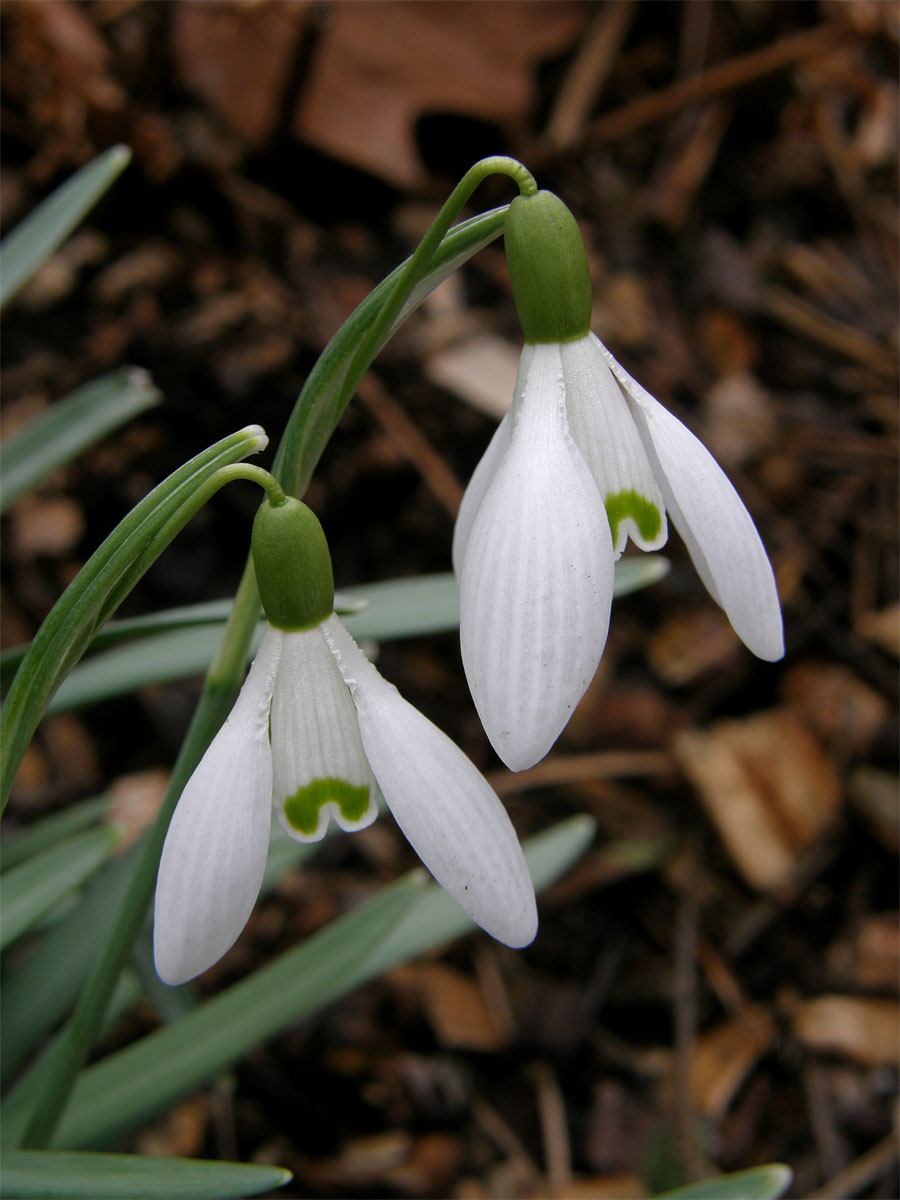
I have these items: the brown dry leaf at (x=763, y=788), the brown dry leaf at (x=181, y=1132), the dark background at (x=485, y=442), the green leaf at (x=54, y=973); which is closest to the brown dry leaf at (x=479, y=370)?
the dark background at (x=485, y=442)

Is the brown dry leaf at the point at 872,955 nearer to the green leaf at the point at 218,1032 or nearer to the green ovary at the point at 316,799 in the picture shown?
the green leaf at the point at 218,1032

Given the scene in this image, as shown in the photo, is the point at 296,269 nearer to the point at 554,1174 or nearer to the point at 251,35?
the point at 251,35

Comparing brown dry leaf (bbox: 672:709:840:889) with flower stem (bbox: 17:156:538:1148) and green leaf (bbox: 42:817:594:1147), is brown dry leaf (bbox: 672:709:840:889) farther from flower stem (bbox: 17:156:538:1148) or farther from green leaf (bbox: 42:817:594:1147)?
flower stem (bbox: 17:156:538:1148)

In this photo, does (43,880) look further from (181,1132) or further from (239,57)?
(239,57)

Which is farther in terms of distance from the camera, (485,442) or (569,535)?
(485,442)

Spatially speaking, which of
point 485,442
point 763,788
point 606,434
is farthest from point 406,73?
point 606,434

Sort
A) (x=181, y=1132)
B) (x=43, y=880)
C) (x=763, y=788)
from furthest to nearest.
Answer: (x=763, y=788)
(x=181, y=1132)
(x=43, y=880)
